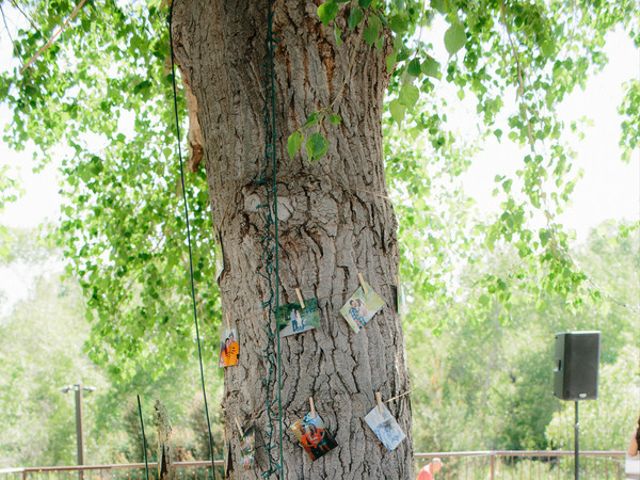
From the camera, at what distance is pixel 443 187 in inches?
253

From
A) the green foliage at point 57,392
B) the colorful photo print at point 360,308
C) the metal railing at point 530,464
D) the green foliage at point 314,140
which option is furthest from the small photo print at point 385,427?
the green foliage at point 57,392

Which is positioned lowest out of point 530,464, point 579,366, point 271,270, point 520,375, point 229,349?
point 520,375

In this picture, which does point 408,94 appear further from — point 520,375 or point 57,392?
point 520,375

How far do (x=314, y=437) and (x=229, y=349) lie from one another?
38 centimetres

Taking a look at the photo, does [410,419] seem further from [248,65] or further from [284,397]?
[248,65]

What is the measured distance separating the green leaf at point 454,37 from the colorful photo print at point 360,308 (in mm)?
729

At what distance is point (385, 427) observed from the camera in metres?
2.13

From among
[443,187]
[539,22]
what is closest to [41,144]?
[443,187]

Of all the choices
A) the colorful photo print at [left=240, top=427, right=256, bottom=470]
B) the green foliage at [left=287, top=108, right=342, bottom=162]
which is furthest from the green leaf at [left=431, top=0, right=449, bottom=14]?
the colorful photo print at [left=240, top=427, right=256, bottom=470]

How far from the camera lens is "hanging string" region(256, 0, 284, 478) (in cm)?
212

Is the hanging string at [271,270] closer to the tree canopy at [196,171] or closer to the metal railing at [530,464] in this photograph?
the tree canopy at [196,171]

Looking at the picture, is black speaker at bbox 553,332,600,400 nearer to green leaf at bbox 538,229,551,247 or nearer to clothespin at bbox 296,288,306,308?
green leaf at bbox 538,229,551,247

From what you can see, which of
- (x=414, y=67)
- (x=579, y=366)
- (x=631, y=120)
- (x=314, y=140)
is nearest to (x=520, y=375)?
(x=579, y=366)

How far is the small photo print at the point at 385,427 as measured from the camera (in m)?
2.12
